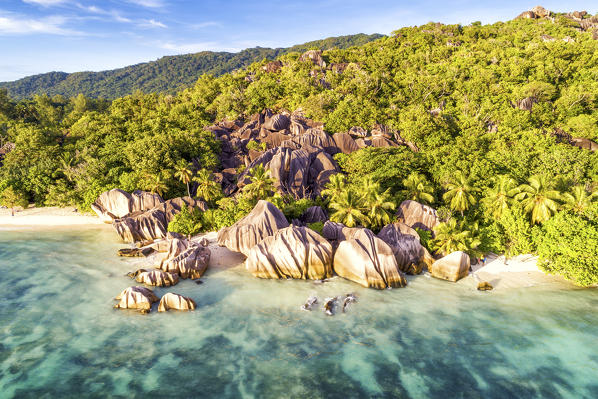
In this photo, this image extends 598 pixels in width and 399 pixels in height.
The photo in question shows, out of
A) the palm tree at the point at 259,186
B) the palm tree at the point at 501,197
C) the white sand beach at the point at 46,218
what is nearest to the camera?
the palm tree at the point at 501,197

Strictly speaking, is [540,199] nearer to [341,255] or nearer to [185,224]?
[341,255]

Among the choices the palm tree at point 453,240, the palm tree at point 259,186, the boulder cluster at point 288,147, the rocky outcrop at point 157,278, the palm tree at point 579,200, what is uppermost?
the boulder cluster at point 288,147

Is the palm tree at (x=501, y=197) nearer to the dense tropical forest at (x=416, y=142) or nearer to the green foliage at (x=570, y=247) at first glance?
the dense tropical forest at (x=416, y=142)

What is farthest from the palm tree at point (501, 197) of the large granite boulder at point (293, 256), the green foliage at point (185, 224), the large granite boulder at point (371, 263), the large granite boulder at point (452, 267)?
the green foliage at point (185, 224)

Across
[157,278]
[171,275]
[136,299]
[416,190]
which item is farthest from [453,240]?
[136,299]

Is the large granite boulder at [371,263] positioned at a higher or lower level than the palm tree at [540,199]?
lower

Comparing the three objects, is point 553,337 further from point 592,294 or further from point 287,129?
point 287,129

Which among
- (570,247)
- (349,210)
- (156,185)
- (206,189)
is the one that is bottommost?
(570,247)
